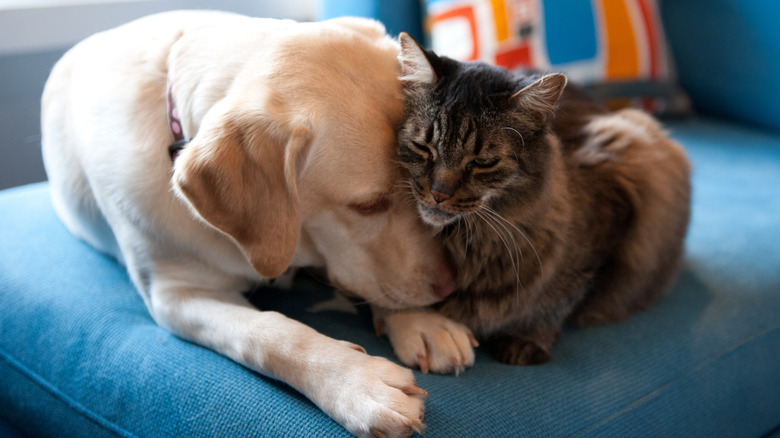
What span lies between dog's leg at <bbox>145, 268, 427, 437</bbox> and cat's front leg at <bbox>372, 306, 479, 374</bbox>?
117 millimetres

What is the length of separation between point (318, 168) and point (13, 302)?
81 cm

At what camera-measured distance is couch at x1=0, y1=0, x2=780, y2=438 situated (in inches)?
42.1

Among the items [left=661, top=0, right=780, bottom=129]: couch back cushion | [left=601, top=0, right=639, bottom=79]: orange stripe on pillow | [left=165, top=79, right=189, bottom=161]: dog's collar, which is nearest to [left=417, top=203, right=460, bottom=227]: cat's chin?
[left=165, top=79, right=189, bottom=161]: dog's collar

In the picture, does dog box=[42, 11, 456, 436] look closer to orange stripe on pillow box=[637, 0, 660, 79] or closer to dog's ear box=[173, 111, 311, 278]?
dog's ear box=[173, 111, 311, 278]

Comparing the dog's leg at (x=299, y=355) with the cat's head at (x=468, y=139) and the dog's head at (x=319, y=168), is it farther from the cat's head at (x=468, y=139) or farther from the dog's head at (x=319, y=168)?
the cat's head at (x=468, y=139)

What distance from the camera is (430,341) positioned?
3.81ft

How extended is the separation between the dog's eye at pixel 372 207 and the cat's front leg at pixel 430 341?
0.21 metres

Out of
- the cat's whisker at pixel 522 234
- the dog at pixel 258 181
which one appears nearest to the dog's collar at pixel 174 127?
the dog at pixel 258 181

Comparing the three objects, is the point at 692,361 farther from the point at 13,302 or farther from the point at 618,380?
the point at 13,302

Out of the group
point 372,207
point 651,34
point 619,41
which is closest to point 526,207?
point 372,207

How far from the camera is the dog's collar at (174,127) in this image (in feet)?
3.84

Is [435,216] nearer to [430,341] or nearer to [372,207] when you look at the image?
[372,207]

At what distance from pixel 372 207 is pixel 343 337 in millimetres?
273

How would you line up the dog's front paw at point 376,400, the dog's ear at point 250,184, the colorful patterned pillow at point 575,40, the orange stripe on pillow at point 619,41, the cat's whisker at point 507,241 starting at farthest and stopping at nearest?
the orange stripe on pillow at point 619,41 → the colorful patterned pillow at point 575,40 → the cat's whisker at point 507,241 → the dog's ear at point 250,184 → the dog's front paw at point 376,400
